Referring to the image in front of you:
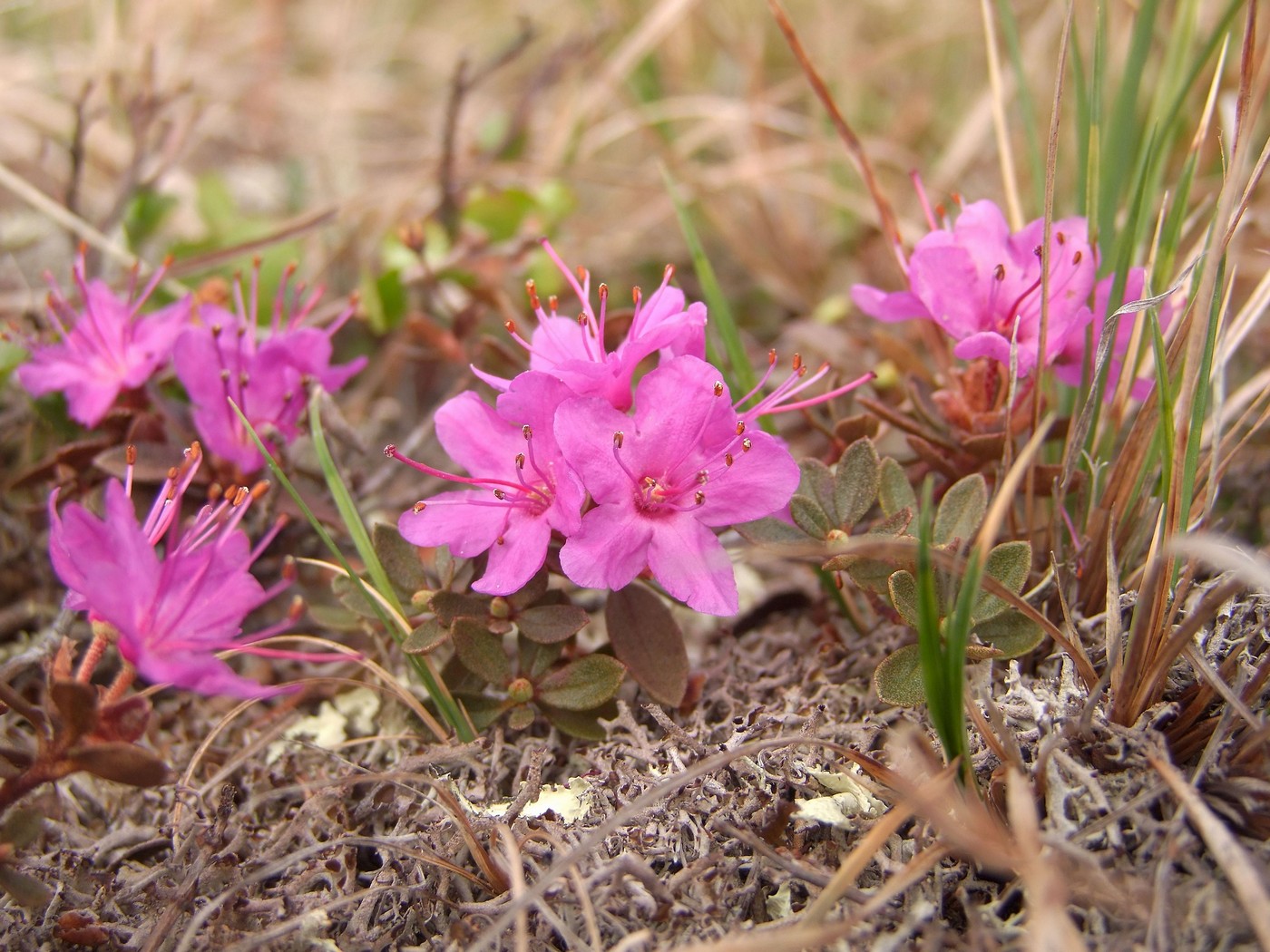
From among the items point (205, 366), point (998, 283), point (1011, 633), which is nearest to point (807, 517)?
point (1011, 633)

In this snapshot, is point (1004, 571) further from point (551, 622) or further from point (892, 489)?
point (551, 622)

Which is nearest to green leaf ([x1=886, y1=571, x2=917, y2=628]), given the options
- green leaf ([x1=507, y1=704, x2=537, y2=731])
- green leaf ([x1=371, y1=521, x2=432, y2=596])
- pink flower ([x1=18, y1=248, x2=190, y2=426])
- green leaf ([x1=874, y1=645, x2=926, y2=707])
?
green leaf ([x1=874, y1=645, x2=926, y2=707])

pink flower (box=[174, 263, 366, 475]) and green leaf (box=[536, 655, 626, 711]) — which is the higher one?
pink flower (box=[174, 263, 366, 475])

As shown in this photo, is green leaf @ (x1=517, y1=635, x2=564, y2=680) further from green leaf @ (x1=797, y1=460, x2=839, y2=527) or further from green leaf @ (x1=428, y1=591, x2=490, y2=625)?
green leaf @ (x1=797, y1=460, x2=839, y2=527)

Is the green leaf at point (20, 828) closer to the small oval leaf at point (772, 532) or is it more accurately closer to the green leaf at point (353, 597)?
the green leaf at point (353, 597)

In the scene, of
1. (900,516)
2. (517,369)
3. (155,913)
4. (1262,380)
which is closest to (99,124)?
(517,369)

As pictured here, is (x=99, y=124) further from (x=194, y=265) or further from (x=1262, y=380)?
(x=1262, y=380)
